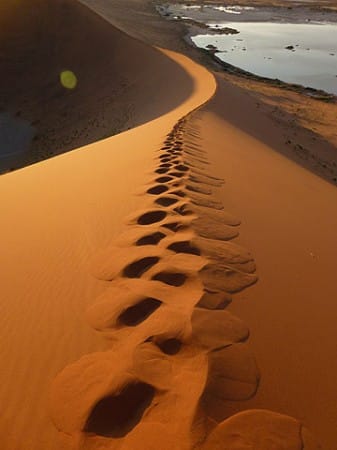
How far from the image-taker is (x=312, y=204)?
470 centimetres

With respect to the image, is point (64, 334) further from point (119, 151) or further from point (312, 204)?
point (119, 151)

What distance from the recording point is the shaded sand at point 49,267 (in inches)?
69.5

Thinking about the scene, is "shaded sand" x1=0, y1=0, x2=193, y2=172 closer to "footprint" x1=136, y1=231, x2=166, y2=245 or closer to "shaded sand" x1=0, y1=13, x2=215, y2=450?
"shaded sand" x1=0, y1=13, x2=215, y2=450

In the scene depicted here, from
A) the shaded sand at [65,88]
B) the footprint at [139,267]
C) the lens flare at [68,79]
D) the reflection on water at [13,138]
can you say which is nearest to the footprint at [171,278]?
the footprint at [139,267]

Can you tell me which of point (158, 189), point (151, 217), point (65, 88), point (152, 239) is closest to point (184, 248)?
point (152, 239)

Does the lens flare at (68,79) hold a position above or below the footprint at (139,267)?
below

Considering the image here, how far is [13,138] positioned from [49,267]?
38.4 ft

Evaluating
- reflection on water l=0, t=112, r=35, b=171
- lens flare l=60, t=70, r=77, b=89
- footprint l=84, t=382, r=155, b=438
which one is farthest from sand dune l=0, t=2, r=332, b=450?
lens flare l=60, t=70, r=77, b=89

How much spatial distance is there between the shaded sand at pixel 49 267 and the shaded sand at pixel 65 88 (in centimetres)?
669

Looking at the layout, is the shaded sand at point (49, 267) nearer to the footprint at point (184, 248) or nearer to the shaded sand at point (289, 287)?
the footprint at point (184, 248)

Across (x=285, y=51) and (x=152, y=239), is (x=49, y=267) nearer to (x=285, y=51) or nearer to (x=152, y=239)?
(x=152, y=239)

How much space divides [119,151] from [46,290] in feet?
13.1

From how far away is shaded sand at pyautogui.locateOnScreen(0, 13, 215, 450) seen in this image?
177cm

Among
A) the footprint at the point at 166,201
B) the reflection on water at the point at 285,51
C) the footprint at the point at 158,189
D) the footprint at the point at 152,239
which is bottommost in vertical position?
the reflection on water at the point at 285,51
